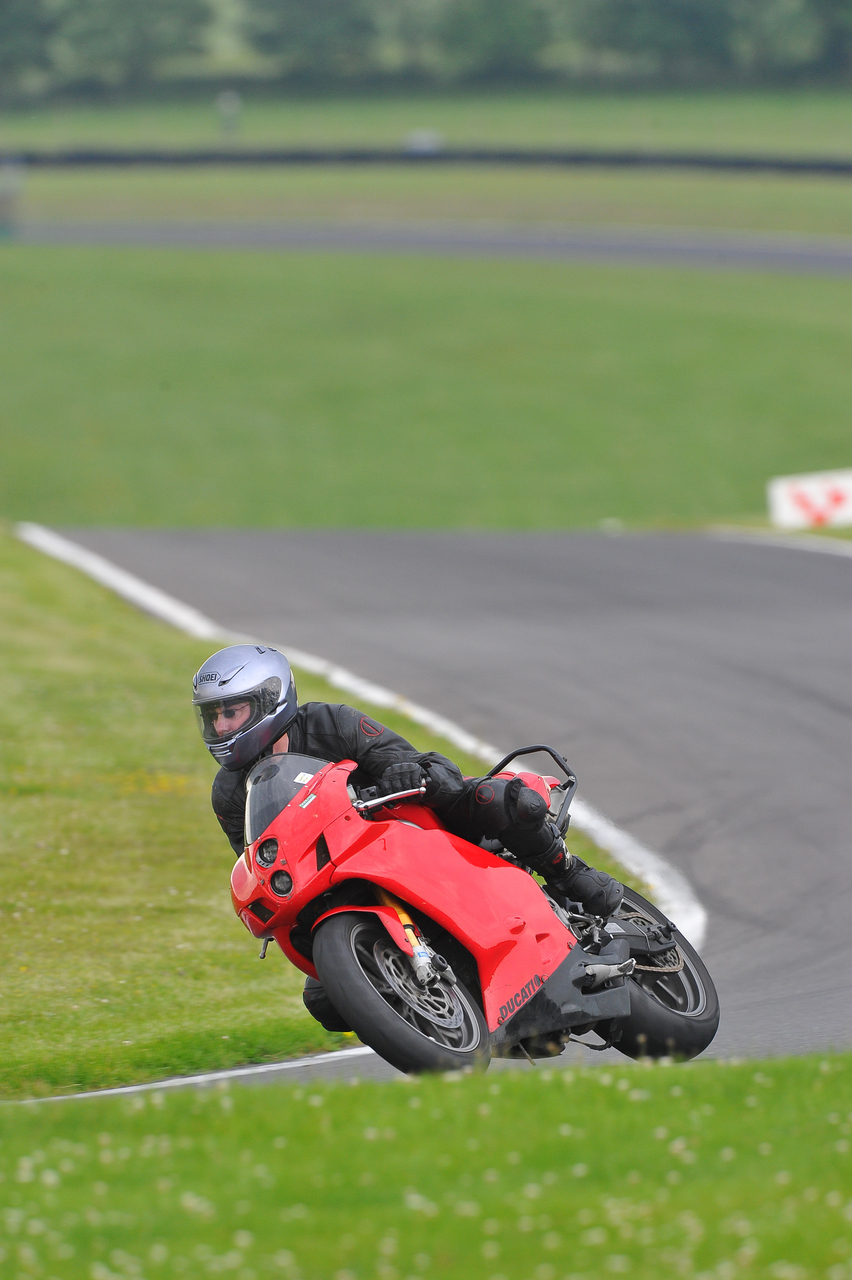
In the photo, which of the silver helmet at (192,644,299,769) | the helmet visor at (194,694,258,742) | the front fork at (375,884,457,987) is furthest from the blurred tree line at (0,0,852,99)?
the front fork at (375,884,457,987)

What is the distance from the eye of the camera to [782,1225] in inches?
174

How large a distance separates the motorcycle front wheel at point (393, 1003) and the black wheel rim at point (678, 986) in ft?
3.30

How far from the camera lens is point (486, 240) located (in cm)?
4856

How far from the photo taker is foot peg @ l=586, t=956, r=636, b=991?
6496 mm

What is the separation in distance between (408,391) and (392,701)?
1885cm

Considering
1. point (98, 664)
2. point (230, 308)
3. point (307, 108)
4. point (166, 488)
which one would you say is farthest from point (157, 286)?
point (307, 108)

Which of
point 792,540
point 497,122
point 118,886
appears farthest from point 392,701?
point 497,122

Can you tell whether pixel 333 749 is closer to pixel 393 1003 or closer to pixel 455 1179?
pixel 393 1003

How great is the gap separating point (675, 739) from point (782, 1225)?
812 centimetres

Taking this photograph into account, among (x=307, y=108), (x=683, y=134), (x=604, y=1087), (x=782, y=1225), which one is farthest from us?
(x=307, y=108)

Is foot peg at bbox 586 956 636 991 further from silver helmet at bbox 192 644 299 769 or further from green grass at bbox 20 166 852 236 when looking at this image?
green grass at bbox 20 166 852 236

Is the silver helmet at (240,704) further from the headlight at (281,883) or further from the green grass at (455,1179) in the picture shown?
the green grass at (455,1179)

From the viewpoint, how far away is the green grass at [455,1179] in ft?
14.3

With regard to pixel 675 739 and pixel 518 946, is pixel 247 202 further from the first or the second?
pixel 518 946
